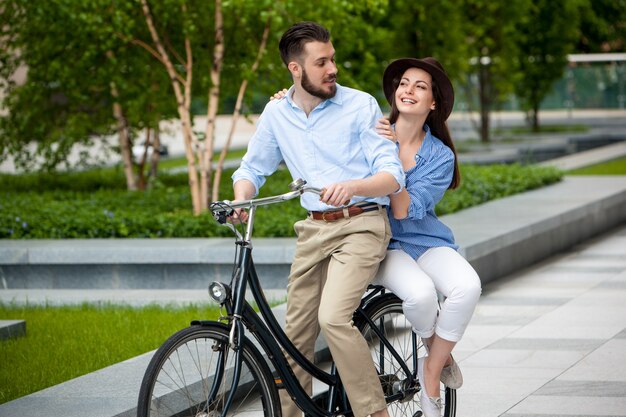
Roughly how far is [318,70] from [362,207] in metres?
0.57

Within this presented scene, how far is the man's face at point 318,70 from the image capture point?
4871 mm

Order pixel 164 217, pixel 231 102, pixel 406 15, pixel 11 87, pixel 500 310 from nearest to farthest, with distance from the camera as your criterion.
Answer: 1. pixel 500 310
2. pixel 164 217
3. pixel 11 87
4. pixel 406 15
5. pixel 231 102

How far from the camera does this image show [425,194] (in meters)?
5.16

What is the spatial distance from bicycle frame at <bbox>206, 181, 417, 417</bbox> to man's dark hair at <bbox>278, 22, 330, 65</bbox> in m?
0.57

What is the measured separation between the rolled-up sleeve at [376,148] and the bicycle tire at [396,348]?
0.58 metres

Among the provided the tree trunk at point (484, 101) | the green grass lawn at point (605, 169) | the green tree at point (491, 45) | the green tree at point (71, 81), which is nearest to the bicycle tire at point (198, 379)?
the green tree at point (71, 81)

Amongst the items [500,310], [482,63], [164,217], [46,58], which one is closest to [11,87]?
[46,58]

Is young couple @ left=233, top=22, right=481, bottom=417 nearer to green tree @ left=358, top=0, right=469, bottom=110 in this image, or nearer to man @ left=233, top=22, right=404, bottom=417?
man @ left=233, top=22, right=404, bottom=417

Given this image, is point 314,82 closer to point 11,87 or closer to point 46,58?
point 46,58

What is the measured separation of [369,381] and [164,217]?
637 cm

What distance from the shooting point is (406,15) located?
23078 mm

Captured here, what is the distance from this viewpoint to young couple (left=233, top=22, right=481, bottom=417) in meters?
4.86

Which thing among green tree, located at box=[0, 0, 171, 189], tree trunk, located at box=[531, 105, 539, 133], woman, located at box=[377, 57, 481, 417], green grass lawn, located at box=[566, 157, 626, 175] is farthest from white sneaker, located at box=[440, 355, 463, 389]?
tree trunk, located at box=[531, 105, 539, 133]

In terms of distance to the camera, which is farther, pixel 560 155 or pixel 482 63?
pixel 482 63
